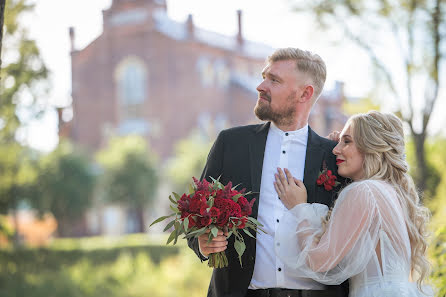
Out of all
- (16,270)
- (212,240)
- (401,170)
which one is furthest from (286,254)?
(16,270)

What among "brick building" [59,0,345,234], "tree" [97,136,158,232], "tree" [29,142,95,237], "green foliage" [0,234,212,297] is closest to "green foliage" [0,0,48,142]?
"green foliage" [0,234,212,297]

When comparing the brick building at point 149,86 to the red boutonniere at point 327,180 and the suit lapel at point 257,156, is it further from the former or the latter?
the red boutonniere at point 327,180

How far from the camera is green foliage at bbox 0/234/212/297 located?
12.8 m

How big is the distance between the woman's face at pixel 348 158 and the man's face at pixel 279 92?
0.44m

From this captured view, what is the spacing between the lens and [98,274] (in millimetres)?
15219

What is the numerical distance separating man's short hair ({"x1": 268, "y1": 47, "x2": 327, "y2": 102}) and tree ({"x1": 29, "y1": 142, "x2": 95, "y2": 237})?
85.5 ft

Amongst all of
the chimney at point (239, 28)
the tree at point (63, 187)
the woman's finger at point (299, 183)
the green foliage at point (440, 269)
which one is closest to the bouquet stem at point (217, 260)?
the woman's finger at point (299, 183)

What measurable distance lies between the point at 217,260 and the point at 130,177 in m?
29.9

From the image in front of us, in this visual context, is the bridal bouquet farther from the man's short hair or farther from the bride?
the man's short hair

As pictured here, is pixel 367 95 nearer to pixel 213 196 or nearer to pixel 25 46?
pixel 25 46

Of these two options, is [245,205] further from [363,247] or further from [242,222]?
[363,247]

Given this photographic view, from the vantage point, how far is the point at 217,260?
139 inches

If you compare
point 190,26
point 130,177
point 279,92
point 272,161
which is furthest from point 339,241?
point 190,26

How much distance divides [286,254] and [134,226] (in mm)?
32400
